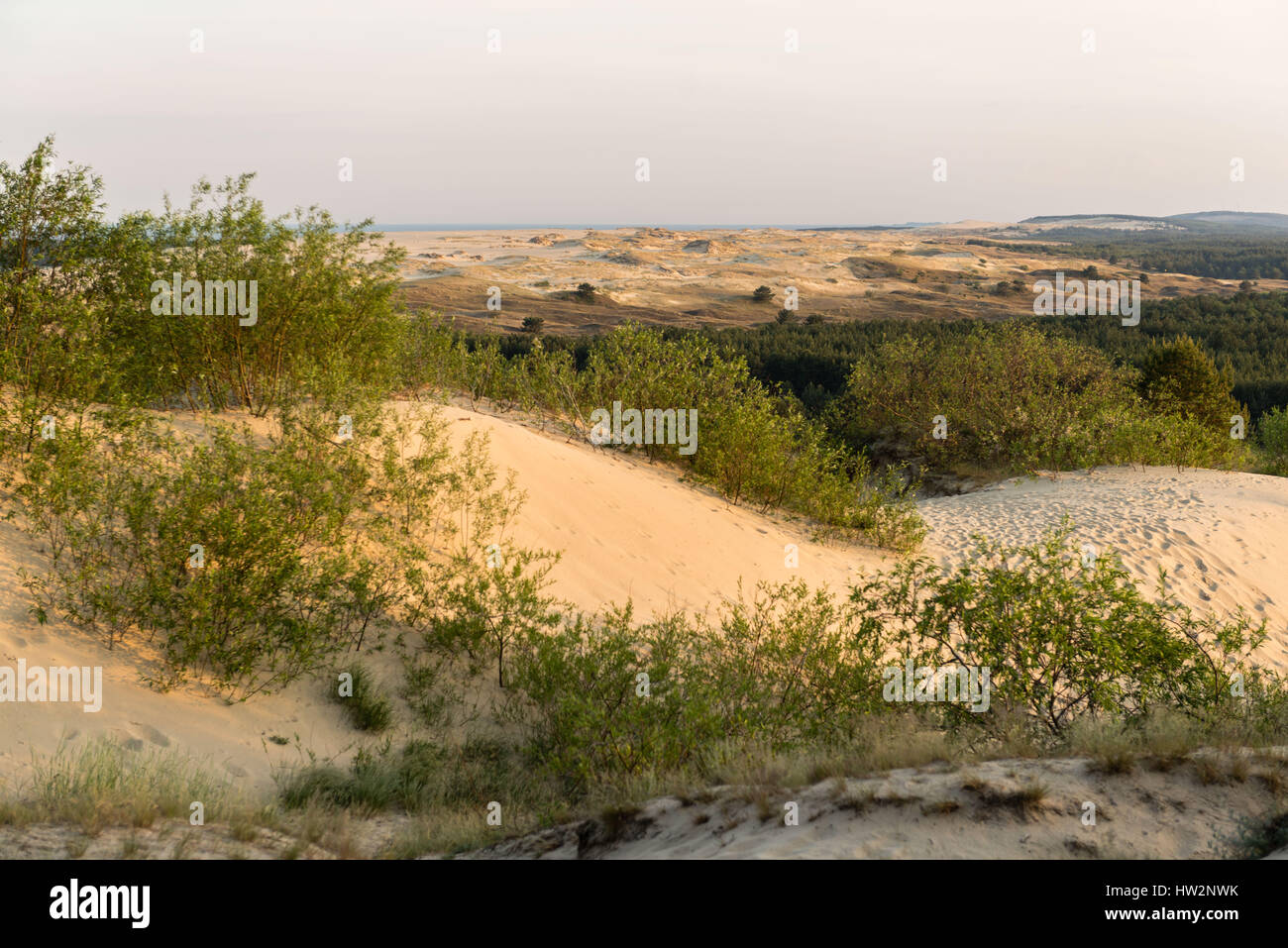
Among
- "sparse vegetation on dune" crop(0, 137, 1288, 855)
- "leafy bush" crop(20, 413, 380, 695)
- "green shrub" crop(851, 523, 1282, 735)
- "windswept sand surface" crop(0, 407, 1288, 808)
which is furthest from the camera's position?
"leafy bush" crop(20, 413, 380, 695)

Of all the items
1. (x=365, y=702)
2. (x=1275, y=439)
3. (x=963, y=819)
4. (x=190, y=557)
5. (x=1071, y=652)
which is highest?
(x=1275, y=439)

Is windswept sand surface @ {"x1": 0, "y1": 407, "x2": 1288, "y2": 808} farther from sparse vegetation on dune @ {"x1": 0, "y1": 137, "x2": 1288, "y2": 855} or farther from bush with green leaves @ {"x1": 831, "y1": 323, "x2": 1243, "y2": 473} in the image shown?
bush with green leaves @ {"x1": 831, "y1": 323, "x2": 1243, "y2": 473}

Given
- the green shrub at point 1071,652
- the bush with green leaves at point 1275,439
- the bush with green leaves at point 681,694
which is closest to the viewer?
the bush with green leaves at point 681,694

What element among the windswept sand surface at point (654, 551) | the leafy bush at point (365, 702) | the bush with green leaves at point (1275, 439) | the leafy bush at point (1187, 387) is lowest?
the leafy bush at point (365, 702)

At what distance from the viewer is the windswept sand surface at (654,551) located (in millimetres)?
5059

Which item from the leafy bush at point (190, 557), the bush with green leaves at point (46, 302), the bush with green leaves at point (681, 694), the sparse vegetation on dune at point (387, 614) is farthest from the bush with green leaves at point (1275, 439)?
the bush with green leaves at point (46, 302)

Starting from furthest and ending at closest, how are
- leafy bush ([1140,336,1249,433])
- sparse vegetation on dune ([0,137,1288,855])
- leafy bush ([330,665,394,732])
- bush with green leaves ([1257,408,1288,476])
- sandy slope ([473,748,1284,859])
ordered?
bush with green leaves ([1257,408,1288,476]), leafy bush ([1140,336,1249,433]), leafy bush ([330,665,394,732]), sparse vegetation on dune ([0,137,1288,855]), sandy slope ([473,748,1284,859])

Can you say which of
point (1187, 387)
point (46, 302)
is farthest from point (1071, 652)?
point (1187, 387)

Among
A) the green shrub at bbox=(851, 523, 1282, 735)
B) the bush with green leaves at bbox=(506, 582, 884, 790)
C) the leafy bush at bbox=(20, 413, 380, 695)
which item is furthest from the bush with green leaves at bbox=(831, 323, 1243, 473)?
the leafy bush at bbox=(20, 413, 380, 695)

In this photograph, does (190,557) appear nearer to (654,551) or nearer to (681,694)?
(681,694)

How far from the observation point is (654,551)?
9633mm

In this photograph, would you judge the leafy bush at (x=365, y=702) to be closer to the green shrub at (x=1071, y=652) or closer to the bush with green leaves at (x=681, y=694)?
the bush with green leaves at (x=681, y=694)

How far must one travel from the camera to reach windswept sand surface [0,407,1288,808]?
506cm
